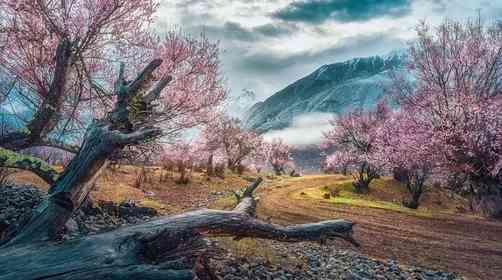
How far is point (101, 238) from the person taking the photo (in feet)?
17.5

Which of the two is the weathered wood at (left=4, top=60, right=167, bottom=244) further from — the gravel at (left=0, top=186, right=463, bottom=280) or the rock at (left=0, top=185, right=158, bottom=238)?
the rock at (left=0, top=185, right=158, bottom=238)

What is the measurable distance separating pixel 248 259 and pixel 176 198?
1223 centimetres

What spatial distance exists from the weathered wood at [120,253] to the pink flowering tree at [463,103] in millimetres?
17881

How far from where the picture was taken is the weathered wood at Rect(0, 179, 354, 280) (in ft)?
15.6

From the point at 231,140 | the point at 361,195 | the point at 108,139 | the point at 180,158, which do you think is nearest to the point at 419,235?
the point at 108,139

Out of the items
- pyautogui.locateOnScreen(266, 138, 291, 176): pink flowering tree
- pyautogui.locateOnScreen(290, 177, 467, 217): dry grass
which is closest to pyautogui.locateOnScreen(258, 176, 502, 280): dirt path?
pyautogui.locateOnScreen(290, 177, 467, 217): dry grass

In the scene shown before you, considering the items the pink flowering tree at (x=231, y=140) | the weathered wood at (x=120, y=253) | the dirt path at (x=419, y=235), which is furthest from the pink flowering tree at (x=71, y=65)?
the pink flowering tree at (x=231, y=140)

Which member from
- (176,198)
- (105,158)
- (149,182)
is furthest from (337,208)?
(105,158)

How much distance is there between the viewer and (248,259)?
8703 mm

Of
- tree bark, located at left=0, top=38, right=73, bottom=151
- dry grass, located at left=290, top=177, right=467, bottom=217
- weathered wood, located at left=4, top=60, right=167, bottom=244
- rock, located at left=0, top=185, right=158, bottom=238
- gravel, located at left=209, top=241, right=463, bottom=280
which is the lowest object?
dry grass, located at left=290, top=177, right=467, bottom=217

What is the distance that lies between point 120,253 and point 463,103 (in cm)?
2125

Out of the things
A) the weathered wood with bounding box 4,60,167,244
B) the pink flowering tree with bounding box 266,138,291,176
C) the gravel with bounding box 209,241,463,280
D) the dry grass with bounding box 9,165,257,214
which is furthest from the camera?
the pink flowering tree with bounding box 266,138,291,176

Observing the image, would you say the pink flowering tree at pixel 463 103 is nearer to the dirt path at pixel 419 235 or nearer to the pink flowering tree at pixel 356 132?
the dirt path at pixel 419 235

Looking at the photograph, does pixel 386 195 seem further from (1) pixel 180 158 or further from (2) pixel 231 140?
(2) pixel 231 140
